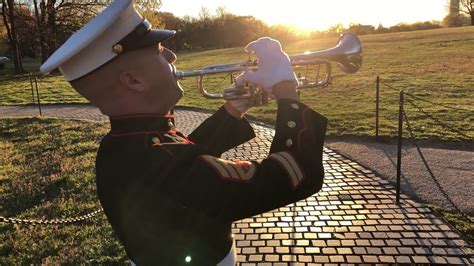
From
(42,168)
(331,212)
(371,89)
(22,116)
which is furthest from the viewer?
(371,89)

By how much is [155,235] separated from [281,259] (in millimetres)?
3381

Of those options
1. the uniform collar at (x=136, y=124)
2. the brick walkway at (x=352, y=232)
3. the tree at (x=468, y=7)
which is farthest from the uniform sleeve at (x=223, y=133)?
the tree at (x=468, y=7)

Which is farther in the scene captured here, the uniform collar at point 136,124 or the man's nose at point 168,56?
the man's nose at point 168,56

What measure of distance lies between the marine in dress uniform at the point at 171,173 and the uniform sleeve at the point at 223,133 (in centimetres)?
50

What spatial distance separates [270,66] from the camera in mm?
1776

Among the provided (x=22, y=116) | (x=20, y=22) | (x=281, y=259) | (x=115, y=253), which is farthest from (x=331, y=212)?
(x=20, y=22)

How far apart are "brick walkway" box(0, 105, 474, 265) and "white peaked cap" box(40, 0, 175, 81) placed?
359 centimetres

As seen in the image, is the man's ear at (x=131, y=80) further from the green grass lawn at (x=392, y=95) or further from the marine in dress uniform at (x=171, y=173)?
the green grass lawn at (x=392, y=95)

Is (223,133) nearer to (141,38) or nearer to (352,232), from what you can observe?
(141,38)

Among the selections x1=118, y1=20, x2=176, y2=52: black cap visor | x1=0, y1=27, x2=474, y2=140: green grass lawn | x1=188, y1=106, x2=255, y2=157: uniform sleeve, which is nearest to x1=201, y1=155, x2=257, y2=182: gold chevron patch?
x1=118, y1=20, x2=176, y2=52: black cap visor

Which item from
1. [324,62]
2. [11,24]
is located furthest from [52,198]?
[11,24]

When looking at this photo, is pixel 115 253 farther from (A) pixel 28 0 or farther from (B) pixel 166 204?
(A) pixel 28 0

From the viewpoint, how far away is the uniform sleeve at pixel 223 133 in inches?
90.3

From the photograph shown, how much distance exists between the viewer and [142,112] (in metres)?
1.70
